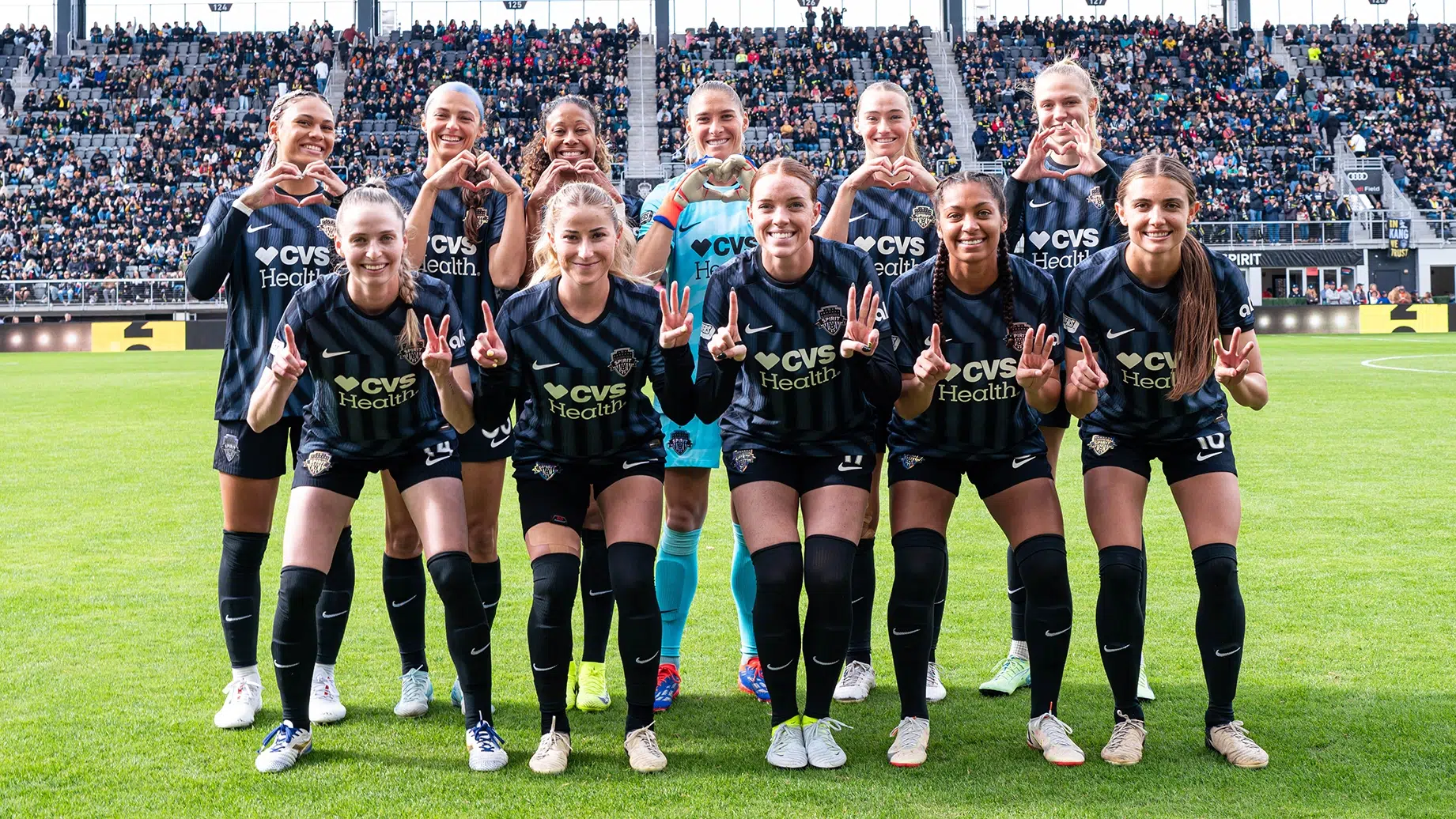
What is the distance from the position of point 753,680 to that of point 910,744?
3.24ft

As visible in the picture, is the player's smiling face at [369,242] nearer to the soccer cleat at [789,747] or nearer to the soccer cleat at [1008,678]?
the soccer cleat at [789,747]

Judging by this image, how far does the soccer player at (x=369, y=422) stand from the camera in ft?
14.2

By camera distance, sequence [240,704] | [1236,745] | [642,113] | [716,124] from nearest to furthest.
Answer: [1236,745] < [240,704] < [716,124] < [642,113]

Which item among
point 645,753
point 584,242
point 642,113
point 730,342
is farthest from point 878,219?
point 642,113

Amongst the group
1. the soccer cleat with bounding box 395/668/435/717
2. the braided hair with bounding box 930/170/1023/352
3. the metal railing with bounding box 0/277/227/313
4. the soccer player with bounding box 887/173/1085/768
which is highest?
the metal railing with bounding box 0/277/227/313

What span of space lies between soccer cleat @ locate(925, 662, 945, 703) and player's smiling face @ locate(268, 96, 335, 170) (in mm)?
3042

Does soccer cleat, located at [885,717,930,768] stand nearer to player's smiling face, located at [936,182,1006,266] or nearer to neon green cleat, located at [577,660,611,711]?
neon green cleat, located at [577,660,611,711]

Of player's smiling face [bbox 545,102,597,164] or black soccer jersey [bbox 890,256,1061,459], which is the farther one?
player's smiling face [bbox 545,102,597,164]

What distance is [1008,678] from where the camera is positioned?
5.12 m

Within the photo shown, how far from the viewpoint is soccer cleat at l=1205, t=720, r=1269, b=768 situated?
416 cm

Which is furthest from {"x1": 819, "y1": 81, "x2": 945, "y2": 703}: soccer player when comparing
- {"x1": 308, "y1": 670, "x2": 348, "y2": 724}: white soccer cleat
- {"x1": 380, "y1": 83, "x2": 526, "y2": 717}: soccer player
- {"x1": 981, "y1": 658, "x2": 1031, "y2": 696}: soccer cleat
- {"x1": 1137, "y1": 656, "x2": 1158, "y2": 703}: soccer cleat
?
{"x1": 308, "y1": 670, "x2": 348, "y2": 724}: white soccer cleat

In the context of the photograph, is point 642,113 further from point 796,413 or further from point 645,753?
point 645,753

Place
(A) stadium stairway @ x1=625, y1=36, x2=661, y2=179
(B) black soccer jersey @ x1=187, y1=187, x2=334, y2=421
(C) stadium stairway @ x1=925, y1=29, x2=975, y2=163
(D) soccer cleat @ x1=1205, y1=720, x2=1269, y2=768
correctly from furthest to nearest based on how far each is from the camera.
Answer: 1. (C) stadium stairway @ x1=925, y1=29, x2=975, y2=163
2. (A) stadium stairway @ x1=625, y1=36, x2=661, y2=179
3. (B) black soccer jersey @ x1=187, y1=187, x2=334, y2=421
4. (D) soccer cleat @ x1=1205, y1=720, x2=1269, y2=768

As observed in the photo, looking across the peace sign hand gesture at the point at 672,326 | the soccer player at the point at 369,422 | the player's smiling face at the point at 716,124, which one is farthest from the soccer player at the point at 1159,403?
the soccer player at the point at 369,422
